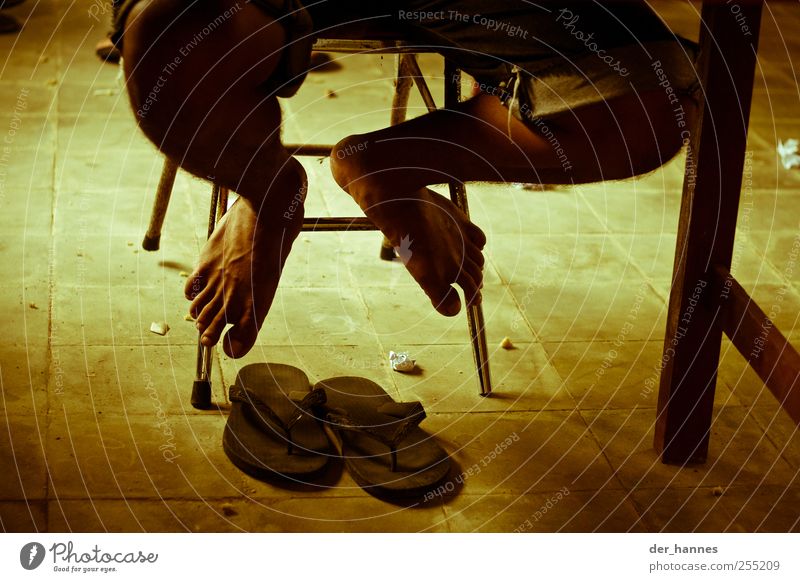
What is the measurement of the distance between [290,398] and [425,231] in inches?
Answer: 13.6

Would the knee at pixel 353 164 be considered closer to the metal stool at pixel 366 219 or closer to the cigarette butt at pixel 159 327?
the metal stool at pixel 366 219

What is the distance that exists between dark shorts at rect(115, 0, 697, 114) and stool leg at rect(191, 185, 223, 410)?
0.29 m

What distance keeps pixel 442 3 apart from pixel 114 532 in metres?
0.77

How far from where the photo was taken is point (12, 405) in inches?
57.6

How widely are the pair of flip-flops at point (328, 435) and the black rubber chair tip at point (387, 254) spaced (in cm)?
48

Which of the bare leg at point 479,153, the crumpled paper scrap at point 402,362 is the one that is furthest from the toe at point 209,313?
the crumpled paper scrap at point 402,362

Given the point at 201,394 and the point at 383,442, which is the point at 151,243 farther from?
the point at 383,442

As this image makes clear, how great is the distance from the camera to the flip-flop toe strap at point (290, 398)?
4.75ft

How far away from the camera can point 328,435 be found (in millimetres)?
1479

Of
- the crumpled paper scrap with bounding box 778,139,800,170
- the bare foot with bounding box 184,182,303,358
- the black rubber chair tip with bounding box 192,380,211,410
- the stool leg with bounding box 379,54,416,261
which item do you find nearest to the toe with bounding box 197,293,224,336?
the bare foot with bounding box 184,182,303,358

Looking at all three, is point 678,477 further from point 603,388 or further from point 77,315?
point 77,315

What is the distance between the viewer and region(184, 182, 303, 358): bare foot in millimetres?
1295

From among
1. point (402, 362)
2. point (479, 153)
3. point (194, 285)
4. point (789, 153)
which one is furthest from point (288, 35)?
point (789, 153)

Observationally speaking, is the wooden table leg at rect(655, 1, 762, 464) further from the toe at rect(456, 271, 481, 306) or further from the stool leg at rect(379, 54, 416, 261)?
the stool leg at rect(379, 54, 416, 261)
